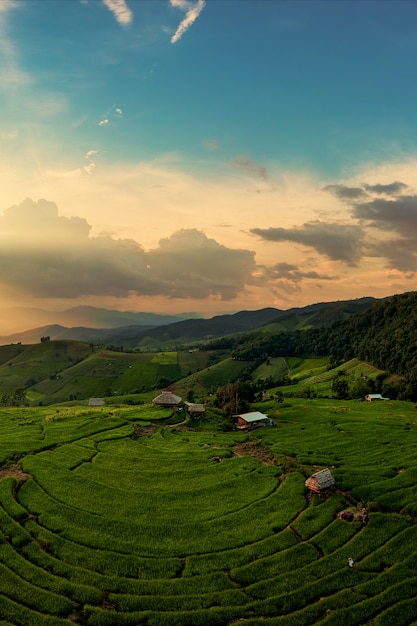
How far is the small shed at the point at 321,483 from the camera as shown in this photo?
57.8 m

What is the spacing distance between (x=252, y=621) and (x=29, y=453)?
4736cm

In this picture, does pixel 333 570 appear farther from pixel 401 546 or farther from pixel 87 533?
pixel 87 533

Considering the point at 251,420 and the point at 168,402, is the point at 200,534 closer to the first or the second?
the point at 251,420

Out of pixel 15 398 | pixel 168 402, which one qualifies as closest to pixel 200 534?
pixel 168 402

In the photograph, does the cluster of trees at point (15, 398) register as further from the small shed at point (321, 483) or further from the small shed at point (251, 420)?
the small shed at point (321, 483)

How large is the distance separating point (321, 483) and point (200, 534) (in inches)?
712

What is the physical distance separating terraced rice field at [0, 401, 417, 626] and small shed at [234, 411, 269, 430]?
1601cm

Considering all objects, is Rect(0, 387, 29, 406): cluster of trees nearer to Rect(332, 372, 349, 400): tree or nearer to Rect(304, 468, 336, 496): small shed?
Rect(332, 372, 349, 400): tree

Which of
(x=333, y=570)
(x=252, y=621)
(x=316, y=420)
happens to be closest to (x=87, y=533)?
(x=252, y=621)

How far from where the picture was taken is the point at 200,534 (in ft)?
160

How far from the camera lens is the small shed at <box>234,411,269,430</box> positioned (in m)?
98.1

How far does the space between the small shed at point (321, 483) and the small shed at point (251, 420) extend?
38.3 m

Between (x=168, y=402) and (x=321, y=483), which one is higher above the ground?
(x=168, y=402)

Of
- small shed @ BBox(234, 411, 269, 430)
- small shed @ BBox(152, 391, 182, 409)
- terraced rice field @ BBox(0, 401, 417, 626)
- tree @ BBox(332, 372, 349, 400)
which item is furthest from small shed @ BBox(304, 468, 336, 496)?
tree @ BBox(332, 372, 349, 400)
